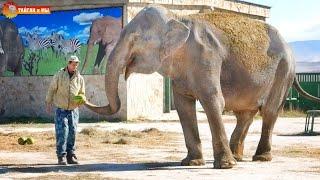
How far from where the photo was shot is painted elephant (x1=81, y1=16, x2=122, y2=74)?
29.3 meters

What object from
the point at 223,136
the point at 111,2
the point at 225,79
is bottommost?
the point at 223,136

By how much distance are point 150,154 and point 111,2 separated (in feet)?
51.1

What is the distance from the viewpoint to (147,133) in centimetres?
2144

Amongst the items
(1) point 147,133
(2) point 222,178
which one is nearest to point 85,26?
(1) point 147,133

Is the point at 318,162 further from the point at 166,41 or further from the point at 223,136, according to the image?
the point at 166,41

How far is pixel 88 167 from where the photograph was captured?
12367mm

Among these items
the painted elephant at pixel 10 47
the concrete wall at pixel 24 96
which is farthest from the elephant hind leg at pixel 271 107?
the painted elephant at pixel 10 47

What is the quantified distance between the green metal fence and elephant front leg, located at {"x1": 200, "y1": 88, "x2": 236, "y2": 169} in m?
27.1

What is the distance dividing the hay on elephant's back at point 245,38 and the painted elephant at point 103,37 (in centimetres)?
1622

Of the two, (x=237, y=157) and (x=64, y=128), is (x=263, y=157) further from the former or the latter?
(x=64, y=128)

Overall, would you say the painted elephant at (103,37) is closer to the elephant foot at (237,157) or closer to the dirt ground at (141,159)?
the dirt ground at (141,159)

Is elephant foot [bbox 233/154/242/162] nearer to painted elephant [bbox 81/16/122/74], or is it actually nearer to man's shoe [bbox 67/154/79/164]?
man's shoe [bbox 67/154/79/164]

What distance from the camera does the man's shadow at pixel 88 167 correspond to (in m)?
11.9

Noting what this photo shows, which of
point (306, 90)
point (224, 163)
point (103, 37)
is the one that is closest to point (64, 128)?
point (224, 163)
